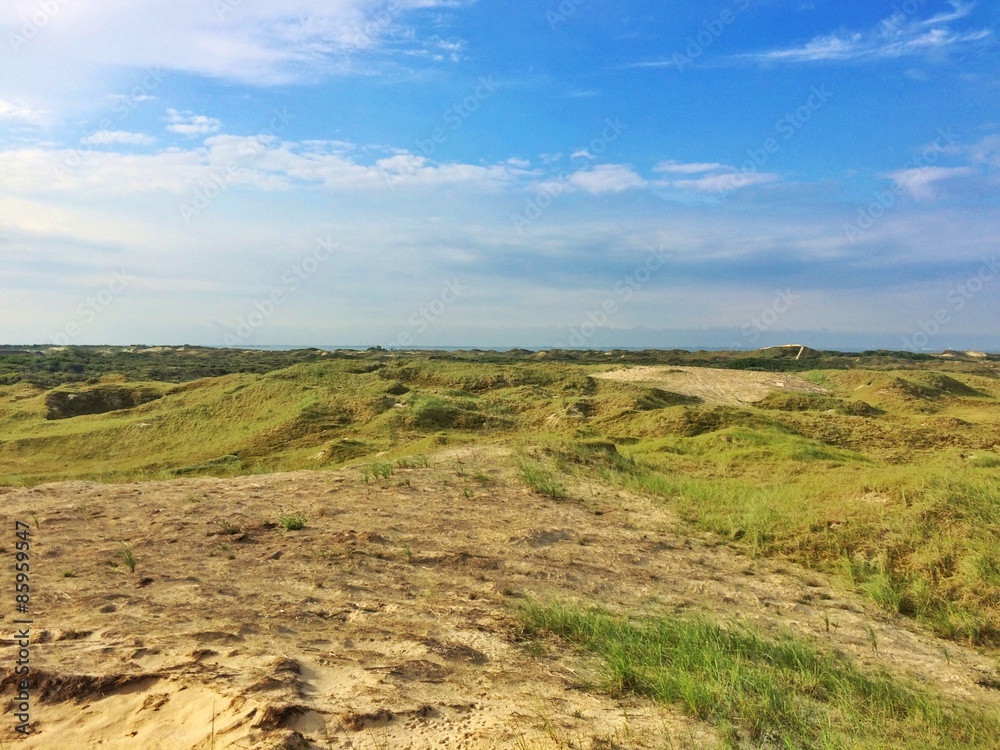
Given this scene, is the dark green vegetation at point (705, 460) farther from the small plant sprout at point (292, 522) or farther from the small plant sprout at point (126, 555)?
the small plant sprout at point (126, 555)

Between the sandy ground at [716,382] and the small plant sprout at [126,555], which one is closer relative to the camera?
the small plant sprout at [126,555]

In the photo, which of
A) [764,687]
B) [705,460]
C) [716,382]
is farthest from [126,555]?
[716,382]

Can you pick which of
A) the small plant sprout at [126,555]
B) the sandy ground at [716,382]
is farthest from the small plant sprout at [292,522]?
the sandy ground at [716,382]

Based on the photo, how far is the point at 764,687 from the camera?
3646mm

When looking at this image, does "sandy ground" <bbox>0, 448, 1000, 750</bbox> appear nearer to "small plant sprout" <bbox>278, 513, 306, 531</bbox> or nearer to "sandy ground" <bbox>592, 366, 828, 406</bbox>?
"small plant sprout" <bbox>278, 513, 306, 531</bbox>

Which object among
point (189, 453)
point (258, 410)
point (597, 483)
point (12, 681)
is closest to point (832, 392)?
point (597, 483)

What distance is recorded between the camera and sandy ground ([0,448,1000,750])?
3.28m

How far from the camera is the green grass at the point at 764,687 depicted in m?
3.30

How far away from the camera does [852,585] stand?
20.9 ft

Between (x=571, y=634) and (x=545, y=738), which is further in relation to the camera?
(x=571, y=634)

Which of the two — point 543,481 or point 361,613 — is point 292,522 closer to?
point 361,613

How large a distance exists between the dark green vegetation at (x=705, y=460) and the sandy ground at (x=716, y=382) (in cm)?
116

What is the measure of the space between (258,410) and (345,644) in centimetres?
1829

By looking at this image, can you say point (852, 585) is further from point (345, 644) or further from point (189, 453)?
point (189, 453)
